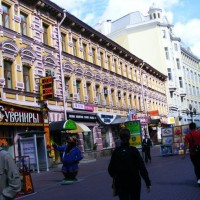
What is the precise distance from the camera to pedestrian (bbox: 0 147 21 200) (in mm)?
3834

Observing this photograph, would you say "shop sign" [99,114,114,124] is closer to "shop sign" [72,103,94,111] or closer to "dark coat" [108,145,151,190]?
"shop sign" [72,103,94,111]

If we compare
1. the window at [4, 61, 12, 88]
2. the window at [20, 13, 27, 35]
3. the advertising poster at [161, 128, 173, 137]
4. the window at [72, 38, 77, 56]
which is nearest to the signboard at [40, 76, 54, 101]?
the window at [4, 61, 12, 88]

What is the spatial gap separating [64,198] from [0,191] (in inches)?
244

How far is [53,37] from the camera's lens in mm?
26703

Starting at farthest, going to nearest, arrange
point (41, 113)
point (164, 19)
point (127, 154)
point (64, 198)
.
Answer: point (164, 19) < point (41, 113) < point (64, 198) < point (127, 154)

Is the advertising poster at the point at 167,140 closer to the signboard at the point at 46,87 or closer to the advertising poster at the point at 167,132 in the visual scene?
the advertising poster at the point at 167,132

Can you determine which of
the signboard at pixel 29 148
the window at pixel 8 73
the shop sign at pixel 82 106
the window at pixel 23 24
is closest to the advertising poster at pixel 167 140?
the shop sign at pixel 82 106

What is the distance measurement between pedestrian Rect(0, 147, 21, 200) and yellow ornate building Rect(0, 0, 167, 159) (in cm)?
1570

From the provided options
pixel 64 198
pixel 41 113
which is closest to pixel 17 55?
pixel 41 113

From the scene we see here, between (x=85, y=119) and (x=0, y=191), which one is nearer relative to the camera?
(x=0, y=191)

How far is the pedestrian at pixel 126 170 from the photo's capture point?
5.43m

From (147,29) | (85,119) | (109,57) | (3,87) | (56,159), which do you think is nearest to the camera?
(3,87)

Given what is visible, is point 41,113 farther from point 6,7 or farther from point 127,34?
point 127,34

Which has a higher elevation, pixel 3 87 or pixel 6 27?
pixel 6 27
